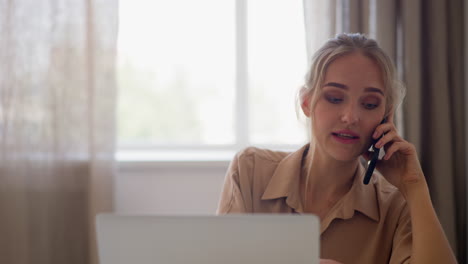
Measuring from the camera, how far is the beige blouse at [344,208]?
1291mm

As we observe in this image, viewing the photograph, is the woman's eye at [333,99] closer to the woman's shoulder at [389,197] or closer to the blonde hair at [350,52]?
the blonde hair at [350,52]

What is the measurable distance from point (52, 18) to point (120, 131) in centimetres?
72

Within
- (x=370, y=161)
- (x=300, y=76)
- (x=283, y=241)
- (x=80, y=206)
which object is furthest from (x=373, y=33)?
(x=283, y=241)

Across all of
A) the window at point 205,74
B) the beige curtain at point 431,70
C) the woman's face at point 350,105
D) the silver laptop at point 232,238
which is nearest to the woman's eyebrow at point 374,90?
the woman's face at point 350,105

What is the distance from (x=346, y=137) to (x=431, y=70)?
4.20 ft

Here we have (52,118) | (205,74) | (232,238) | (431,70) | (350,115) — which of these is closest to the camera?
(232,238)

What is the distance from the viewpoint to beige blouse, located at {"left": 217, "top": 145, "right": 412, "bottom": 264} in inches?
50.8

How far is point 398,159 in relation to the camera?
136 centimetres

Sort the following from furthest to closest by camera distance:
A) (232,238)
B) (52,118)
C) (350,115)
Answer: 1. (52,118)
2. (350,115)
3. (232,238)

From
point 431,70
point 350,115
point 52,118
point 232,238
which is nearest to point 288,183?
point 350,115

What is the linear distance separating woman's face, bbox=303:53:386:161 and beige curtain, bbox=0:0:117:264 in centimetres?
146

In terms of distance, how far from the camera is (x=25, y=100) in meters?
2.54

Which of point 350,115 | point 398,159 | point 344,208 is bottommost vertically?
point 344,208

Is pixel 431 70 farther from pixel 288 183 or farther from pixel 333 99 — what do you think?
pixel 288 183
